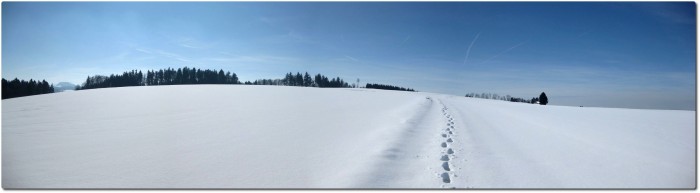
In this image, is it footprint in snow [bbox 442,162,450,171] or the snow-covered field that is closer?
the snow-covered field

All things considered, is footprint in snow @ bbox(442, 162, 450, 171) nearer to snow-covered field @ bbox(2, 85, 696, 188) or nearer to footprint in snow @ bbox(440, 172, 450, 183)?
snow-covered field @ bbox(2, 85, 696, 188)

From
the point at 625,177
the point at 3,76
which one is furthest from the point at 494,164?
the point at 3,76

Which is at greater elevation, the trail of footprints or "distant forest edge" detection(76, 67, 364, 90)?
"distant forest edge" detection(76, 67, 364, 90)

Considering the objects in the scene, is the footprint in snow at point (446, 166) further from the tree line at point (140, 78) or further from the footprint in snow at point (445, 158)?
the tree line at point (140, 78)

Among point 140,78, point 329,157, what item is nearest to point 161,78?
point 140,78

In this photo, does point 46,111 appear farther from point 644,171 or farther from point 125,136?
point 644,171

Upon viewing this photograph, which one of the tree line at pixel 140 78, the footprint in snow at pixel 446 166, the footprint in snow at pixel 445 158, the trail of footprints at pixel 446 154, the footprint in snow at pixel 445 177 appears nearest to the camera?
the footprint in snow at pixel 445 177

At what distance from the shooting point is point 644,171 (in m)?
3.73

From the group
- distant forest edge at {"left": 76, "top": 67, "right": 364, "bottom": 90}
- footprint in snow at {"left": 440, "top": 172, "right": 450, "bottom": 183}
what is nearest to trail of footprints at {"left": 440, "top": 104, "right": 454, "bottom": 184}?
footprint in snow at {"left": 440, "top": 172, "right": 450, "bottom": 183}

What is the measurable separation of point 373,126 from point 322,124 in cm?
110

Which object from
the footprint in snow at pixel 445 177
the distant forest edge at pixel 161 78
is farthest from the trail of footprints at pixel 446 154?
the distant forest edge at pixel 161 78

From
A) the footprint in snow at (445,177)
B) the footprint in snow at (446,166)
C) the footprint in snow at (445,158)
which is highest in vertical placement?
the footprint in snow at (445,158)

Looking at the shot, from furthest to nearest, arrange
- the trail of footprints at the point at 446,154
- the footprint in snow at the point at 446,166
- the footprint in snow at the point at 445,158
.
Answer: the footprint in snow at the point at 445,158
the footprint in snow at the point at 446,166
the trail of footprints at the point at 446,154

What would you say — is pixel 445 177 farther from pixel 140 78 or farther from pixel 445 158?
pixel 140 78
